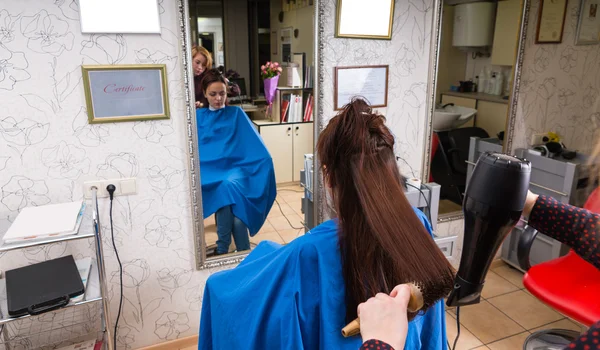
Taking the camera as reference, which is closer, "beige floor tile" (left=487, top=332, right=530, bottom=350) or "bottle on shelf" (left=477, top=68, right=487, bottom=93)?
"beige floor tile" (left=487, top=332, right=530, bottom=350)

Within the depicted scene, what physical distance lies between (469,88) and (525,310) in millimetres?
1287

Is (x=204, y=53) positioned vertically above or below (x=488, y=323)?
above

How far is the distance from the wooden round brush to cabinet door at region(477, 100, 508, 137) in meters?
2.12

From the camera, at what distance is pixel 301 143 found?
6.77ft

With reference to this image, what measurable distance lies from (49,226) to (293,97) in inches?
44.1

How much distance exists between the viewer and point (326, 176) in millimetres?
1047

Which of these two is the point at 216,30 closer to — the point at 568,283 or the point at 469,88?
the point at 469,88

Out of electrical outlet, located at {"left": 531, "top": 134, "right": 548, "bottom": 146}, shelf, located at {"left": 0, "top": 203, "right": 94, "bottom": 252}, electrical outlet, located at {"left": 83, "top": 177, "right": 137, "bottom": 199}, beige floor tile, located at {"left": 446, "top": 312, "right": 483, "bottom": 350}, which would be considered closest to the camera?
shelf, located at {"left": 0, "top": 203, "right": 94, "bottom": 252}

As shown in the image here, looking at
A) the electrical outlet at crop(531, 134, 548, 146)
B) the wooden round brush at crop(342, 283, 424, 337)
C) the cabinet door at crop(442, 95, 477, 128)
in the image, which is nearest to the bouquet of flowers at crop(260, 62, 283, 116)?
the cabinet door at crop(442, 95, 477, 128)

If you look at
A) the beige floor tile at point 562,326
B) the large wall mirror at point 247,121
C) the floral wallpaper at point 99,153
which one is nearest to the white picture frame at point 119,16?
the floral wallpaper at point 99,153

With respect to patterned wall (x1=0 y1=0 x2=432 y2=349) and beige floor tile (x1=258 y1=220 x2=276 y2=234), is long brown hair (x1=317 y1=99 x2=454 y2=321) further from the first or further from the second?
beige floor tile (x1=258 y1=220 x2=276 y2=234)

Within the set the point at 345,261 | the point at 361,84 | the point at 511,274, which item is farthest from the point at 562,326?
the point at 345,261

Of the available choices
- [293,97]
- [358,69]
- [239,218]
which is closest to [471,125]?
[358,69]

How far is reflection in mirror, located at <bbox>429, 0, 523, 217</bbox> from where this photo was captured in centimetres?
Answer: 230
